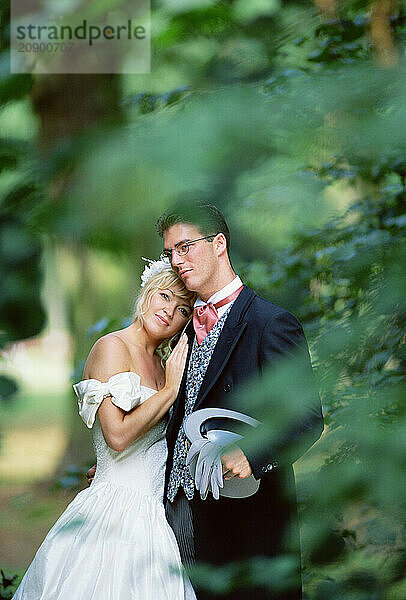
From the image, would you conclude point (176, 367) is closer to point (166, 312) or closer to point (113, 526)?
point (166, 312)

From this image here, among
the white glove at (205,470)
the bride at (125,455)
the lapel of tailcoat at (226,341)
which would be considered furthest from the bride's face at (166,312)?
the white glove at (205,470)

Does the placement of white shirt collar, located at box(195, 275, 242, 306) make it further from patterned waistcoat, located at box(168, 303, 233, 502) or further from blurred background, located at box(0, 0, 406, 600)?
blurred background, located at box(0, 0, 406, 600)

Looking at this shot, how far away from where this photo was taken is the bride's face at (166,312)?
1.27m

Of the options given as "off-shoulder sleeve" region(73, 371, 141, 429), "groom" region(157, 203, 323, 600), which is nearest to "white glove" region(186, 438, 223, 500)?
"groom" region(157, 203, 323, 600)

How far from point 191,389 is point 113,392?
134 mm

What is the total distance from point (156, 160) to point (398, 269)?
0.08 meters

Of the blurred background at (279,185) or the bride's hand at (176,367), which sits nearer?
the blurred background at (279,185)

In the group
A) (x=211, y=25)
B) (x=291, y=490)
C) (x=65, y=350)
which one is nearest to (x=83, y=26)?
(x=211, y=25)

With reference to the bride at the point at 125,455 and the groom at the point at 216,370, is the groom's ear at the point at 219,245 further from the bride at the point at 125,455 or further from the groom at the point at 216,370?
the bride at the point at 125,455

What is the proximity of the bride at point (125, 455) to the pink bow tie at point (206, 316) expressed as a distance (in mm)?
34

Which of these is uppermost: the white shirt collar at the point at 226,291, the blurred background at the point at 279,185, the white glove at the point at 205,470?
the blurred background at the point at 279,185

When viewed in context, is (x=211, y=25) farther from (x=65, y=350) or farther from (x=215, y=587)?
(x=65, y=350)

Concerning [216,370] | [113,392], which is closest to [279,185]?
[216,370]

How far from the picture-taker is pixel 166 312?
1271 millimetres
